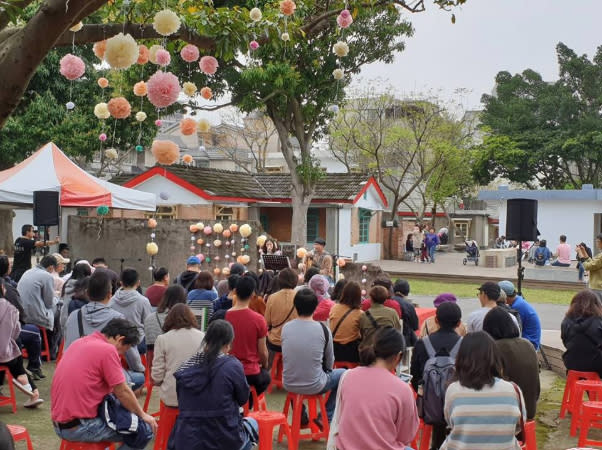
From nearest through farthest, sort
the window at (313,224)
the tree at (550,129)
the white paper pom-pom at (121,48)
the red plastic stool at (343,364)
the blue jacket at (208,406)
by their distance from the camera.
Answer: the blue jacket at (208,406), the white paper pom-pom at (121,48), the red plastic stool at (343,364), the window at (313,224), the tree at (550,129)

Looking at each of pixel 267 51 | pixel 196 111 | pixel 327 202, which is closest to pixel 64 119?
pixel 196 111

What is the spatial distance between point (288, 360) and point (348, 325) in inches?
33.9

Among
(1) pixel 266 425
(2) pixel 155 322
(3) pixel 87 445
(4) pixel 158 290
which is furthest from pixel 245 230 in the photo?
(3) pixel 87 445

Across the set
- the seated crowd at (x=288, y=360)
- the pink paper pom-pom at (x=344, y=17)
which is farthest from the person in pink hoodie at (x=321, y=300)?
the pink paper pom-pom at (x=344, y=17)

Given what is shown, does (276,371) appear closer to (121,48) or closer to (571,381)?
(571,381)

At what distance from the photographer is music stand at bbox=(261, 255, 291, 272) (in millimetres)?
11952

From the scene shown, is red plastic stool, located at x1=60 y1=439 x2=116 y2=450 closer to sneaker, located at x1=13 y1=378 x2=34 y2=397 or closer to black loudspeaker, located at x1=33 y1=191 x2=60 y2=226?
sneaker, located at x1=13 y1=378 x2=34 y2=397

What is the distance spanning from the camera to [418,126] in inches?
1348

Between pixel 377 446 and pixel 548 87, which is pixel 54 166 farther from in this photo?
pixel 548 87

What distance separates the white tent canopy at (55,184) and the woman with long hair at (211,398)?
8857 mm

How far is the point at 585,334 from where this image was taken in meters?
6.67

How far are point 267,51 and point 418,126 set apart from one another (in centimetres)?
1596

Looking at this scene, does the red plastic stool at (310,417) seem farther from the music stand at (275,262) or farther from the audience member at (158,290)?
the music stand at (275,262)

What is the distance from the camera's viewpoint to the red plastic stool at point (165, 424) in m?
5.27
